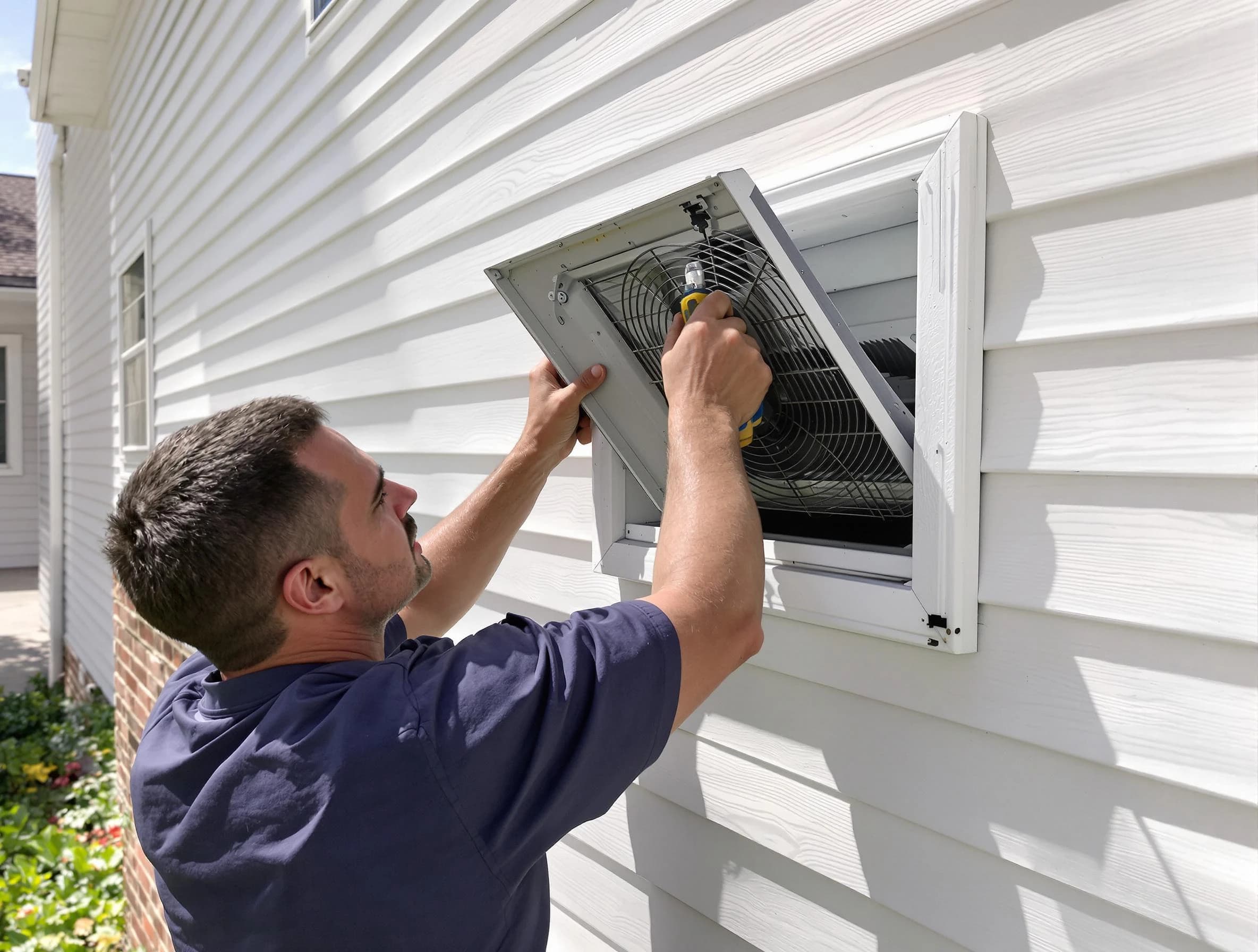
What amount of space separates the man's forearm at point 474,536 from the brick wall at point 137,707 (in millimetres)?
2450

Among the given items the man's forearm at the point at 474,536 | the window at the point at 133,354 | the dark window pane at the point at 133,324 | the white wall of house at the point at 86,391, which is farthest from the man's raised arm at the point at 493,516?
the white wall of house at the point at 86,391

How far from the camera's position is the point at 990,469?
133cm

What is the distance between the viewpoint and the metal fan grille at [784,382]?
1.46 metres

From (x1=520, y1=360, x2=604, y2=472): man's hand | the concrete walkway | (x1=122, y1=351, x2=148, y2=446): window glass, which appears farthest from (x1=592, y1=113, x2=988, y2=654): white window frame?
the concrete walkway

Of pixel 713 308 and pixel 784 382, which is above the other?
pixel 713 308

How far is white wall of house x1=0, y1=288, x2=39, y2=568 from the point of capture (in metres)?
14.3

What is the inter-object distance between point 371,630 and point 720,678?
0.62 m

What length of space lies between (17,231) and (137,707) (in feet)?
43.3

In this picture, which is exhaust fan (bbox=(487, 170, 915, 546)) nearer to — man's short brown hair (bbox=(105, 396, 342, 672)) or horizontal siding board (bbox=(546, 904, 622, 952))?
man's short brown hair (bbox=(105, 396, 342, 672))

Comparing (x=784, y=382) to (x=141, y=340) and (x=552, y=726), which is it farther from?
(x=141, y=340)

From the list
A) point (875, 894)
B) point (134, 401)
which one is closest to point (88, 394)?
point (134, 401)

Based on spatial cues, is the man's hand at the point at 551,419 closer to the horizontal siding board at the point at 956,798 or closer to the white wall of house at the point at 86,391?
the horizontal siding board at the point at 956,798

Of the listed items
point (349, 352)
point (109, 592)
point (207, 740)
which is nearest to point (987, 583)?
point (207, 740)

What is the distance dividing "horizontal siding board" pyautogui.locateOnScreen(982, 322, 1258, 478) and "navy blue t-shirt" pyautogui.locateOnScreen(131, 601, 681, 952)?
0.56 meters
